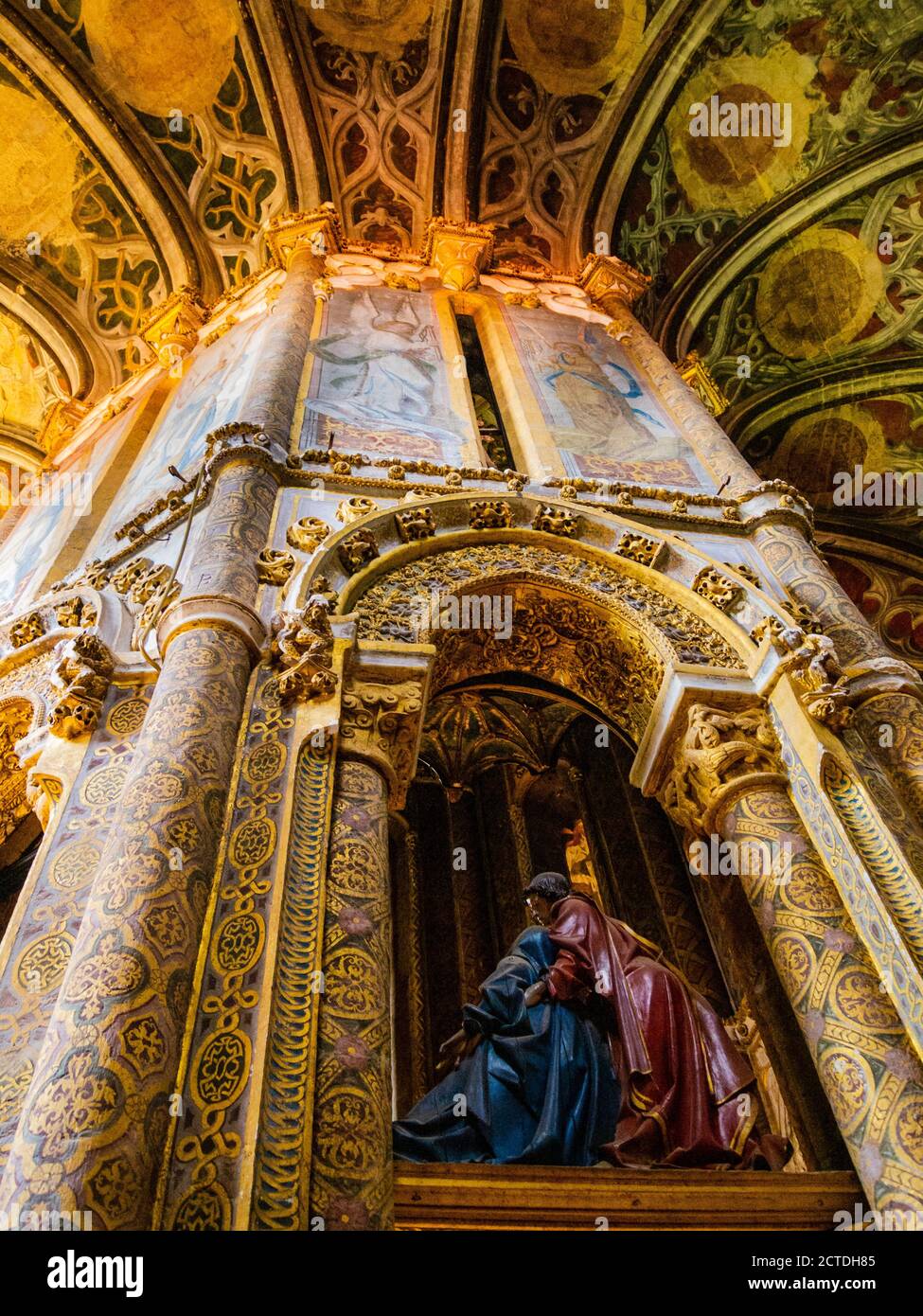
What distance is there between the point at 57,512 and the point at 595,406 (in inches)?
171

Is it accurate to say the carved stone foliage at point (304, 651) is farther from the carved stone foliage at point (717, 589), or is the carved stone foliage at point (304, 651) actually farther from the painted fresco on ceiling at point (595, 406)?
the painted fresco on ceiling at point (595, 406)

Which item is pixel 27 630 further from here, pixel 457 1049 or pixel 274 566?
pixel 457 1049

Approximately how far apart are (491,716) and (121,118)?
7083 millimetres

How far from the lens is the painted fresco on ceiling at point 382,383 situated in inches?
292

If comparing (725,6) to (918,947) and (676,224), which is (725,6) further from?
(918,947)

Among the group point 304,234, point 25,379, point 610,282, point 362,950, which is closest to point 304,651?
point 362,950

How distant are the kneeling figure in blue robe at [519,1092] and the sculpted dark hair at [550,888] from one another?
71cm

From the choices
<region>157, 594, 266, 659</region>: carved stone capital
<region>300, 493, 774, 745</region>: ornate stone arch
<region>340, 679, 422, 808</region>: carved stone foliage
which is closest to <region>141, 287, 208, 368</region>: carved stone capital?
<region>300, 493, 774, 745</region>: ornate stone arch

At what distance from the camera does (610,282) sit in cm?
1068

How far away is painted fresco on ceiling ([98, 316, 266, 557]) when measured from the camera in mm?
7367

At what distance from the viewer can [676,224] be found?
1148cm

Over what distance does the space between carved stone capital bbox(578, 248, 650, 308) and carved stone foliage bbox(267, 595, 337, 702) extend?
6.80m

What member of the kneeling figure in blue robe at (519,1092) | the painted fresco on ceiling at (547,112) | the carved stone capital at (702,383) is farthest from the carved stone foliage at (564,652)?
the painted fresco on ceiling at (547,112)
